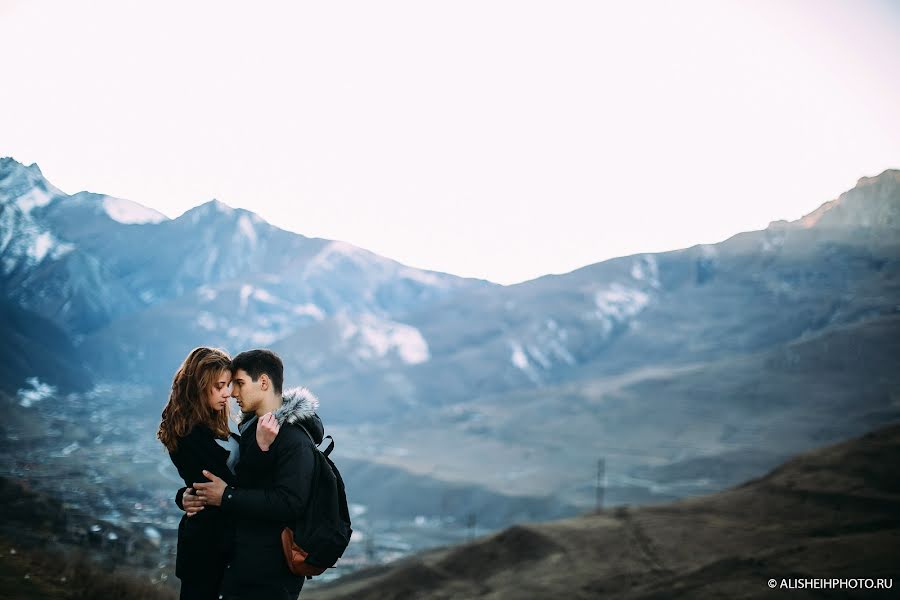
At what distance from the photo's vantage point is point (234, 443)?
6.50m

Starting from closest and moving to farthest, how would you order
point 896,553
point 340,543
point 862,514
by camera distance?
point 340,543 → point 896,553 → point 862,514

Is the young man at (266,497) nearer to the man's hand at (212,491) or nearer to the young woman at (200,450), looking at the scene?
the man's hand at (212,491)

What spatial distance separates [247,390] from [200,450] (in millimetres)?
609

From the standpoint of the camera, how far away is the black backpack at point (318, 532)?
6070mm

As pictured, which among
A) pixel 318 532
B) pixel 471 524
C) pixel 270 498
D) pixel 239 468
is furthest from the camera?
pixel 471 524

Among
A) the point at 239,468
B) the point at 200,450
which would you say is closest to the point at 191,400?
the point at 200,450

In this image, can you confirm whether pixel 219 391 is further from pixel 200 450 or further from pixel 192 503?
pixel 192 503

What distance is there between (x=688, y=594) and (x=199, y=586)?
40876mm

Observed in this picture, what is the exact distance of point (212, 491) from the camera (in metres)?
6.17

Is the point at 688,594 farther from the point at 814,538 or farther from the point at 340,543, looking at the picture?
the point at 340,543

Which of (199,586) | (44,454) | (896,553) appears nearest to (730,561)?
(896,553)

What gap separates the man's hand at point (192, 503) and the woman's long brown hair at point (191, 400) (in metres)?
0.42

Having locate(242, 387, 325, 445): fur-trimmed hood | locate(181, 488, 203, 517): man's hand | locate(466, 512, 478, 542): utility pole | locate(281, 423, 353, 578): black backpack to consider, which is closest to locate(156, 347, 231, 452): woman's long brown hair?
locate(181, 488, 203, 517): man's hand

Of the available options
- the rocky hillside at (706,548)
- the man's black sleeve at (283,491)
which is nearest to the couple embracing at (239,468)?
the man's black sleeve at (283,491)
